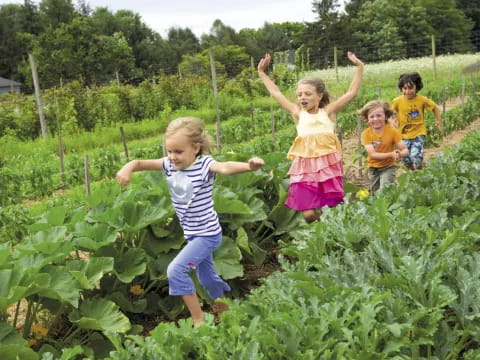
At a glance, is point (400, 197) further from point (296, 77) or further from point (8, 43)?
point (8, 43)

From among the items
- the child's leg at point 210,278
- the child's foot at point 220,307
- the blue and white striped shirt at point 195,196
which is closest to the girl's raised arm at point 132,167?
the blue and white striped shirt at point 195,196

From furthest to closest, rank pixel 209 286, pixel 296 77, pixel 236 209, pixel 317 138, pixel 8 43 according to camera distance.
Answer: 1. pixel 8 43
2. pixel 296 77
3. pixel 317 138
4. pixel 236 209
5. pixel 209 286

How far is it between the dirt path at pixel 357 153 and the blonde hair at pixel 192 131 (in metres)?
4.52

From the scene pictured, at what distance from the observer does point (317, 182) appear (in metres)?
5.00

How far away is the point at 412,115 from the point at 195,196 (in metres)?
4.14

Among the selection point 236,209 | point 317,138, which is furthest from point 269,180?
point 236,209

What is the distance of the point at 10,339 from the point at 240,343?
1859 mm

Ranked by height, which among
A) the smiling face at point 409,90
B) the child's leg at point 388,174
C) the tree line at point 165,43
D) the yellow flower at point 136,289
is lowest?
the yellow flower at point 136,289

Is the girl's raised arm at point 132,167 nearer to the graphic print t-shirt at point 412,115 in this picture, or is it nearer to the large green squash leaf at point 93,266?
the large green squash leaf at point 93,266

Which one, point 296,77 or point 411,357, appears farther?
point 296,77

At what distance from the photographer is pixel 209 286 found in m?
4.17

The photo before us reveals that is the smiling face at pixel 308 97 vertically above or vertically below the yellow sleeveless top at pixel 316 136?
above

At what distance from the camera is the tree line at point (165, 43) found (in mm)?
49406

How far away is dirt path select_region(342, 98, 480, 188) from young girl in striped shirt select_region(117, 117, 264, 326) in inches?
179
